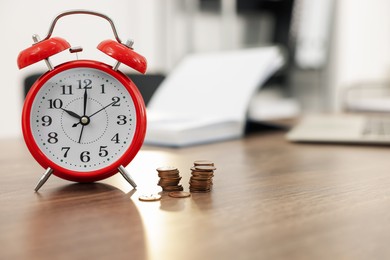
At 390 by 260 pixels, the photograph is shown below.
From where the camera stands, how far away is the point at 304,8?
350 cm

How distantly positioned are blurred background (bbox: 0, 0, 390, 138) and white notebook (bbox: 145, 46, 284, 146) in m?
0.41

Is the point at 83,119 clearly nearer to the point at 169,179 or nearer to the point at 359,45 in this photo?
the point at 169,179

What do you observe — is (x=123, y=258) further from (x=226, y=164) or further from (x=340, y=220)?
(x=226, y=164)

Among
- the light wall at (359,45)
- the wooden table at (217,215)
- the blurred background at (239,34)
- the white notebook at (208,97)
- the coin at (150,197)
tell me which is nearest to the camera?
the wooden table at (217,215)

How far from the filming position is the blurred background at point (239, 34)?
7.96 feet

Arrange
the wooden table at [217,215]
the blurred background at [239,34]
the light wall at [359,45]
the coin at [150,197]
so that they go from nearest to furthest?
1. the wooden table at [217,215]
2. the coin at [150,197]
3. the blurred background at [239,34]
4. the light wall at [359,45]

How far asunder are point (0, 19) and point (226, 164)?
1.87 m

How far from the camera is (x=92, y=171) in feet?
2.15

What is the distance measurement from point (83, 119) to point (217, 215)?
247 mm

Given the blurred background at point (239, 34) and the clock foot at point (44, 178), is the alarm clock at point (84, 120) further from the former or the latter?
the blurred background at point (239, 34)

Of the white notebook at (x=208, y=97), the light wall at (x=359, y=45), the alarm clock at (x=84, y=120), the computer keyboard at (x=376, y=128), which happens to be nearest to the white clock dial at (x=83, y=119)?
the alarm clock at (x=84, y=120)

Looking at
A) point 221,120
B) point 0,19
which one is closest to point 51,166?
point 221,120

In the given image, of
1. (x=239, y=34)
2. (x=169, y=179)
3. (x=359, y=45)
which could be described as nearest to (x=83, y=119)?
(x=169, y=179)

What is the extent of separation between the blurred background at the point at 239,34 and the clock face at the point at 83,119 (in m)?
1.14
